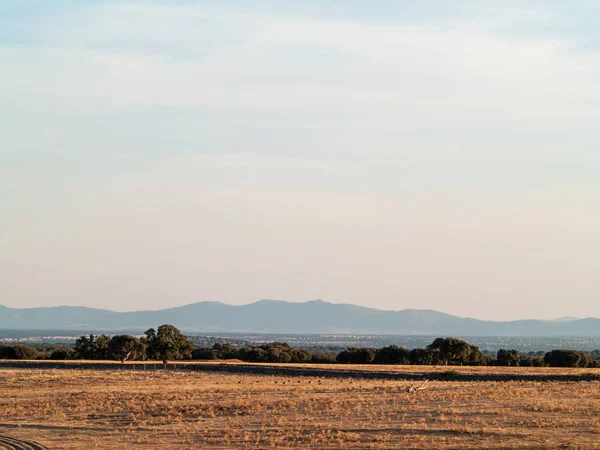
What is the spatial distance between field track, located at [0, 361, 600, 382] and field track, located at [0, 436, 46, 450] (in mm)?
38909

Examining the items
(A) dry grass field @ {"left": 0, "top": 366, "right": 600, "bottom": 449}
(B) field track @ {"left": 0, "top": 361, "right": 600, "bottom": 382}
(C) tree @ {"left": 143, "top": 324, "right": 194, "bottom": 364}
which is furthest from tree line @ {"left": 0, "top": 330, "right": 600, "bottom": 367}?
(A) dry grass field @ {"left": 0, "top": 366, "right": 600, "bottom": 449}

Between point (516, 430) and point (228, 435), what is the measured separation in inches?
429

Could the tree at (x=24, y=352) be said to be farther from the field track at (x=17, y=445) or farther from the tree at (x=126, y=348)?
the field track at (x=17, y=445)

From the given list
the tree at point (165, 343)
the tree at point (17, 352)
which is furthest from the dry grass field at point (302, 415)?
the tree at point (17, 352)

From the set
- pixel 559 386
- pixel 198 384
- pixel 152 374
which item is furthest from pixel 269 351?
pixel 559 386

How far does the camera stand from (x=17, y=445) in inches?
1226

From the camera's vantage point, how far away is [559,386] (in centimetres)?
5356

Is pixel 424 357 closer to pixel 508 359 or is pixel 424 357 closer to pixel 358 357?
pixel 358 357

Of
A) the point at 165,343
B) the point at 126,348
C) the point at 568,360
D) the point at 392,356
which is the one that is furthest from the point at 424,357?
the point at 165,343

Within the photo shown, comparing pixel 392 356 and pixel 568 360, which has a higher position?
pixel 568 360

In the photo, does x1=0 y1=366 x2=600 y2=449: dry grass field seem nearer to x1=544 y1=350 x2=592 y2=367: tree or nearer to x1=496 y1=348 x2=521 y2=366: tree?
x1=544 y1=350 x2=592 y2=367: tree

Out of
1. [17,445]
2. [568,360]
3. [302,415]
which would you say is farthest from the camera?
[568,360]

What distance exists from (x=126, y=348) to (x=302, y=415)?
2349 inches

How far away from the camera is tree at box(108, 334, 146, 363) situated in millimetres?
94688
